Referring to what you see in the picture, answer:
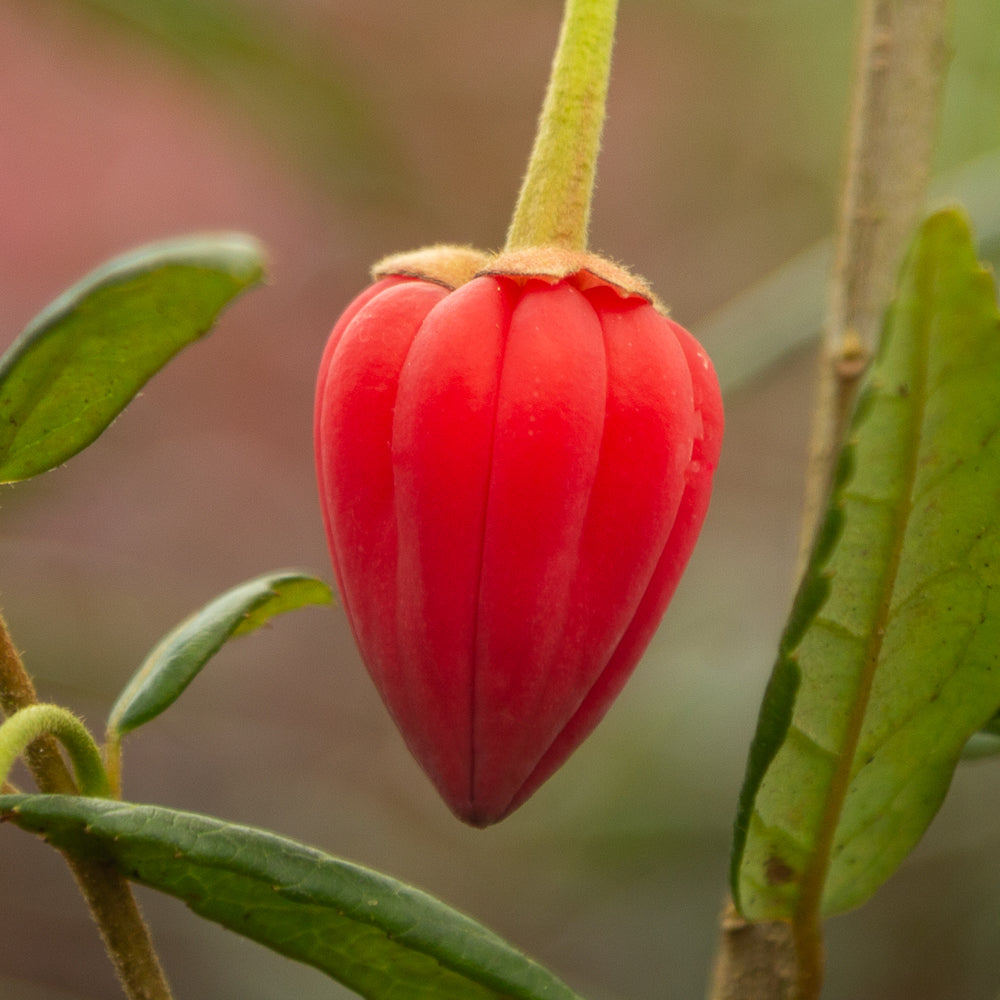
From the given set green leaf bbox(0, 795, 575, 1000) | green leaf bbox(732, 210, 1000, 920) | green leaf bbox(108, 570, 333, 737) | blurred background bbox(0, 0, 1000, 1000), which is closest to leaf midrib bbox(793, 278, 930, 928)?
green leaf bbox(732, 210, 1000, 920)

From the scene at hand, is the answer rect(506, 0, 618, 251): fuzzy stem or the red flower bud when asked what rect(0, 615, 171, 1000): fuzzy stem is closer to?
the red flower bud

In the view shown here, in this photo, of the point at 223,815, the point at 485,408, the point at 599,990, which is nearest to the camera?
the point at 485,408

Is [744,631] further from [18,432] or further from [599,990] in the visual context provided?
[18,432]

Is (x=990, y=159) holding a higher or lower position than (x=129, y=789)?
higher

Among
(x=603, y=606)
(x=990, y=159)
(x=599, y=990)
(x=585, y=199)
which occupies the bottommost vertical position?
(x=599, y=990)

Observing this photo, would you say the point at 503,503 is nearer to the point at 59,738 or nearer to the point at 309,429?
the point at 59,738

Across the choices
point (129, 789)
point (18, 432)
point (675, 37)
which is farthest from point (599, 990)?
point (675, 37)
